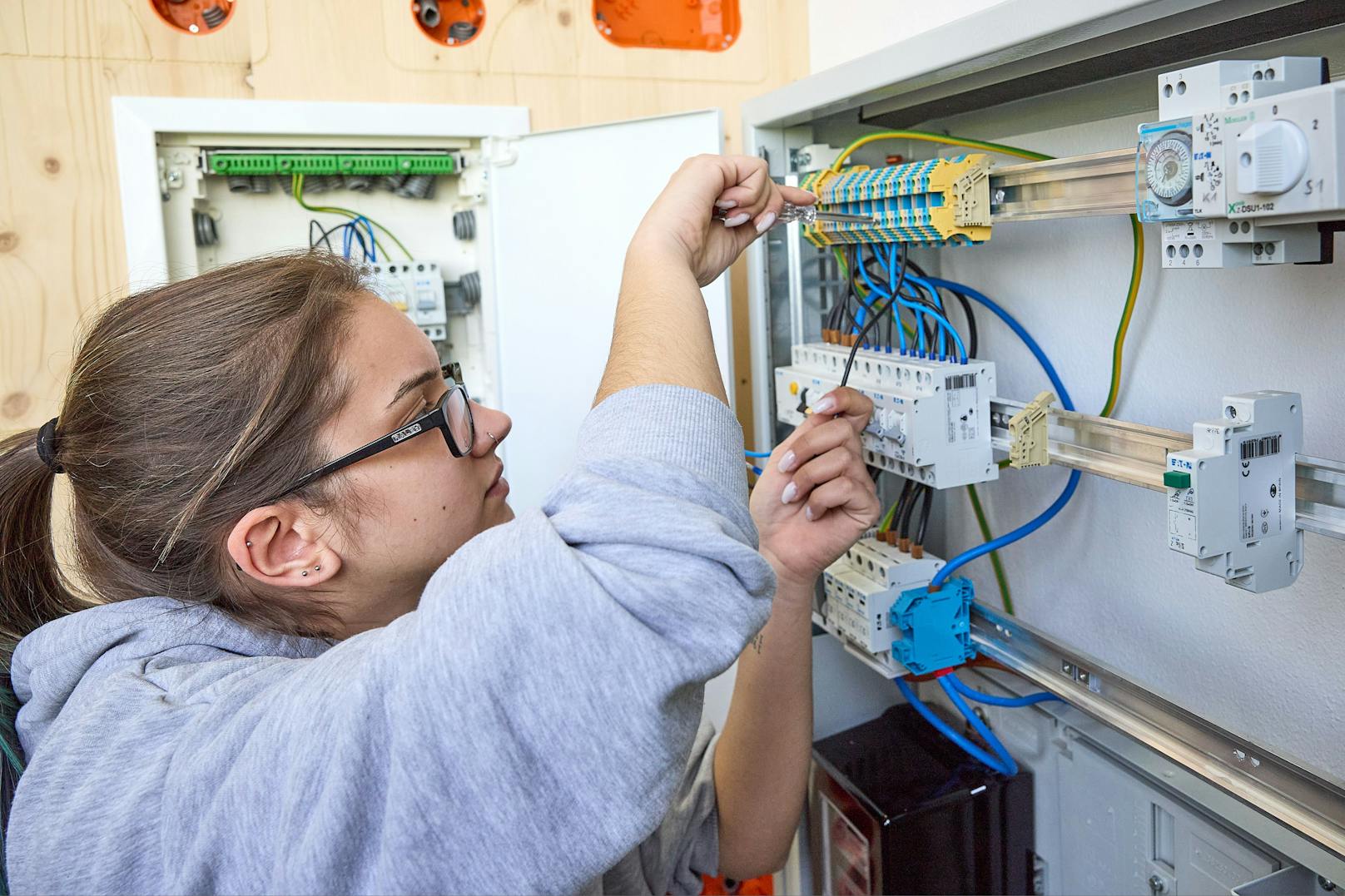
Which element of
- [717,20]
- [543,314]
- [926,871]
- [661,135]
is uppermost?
[717,20]

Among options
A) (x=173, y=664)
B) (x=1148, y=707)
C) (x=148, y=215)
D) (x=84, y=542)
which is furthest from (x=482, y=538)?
(x=148, y=215)

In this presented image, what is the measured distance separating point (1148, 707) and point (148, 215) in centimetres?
139

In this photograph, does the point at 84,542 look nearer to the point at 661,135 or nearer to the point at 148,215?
the point at 148,215

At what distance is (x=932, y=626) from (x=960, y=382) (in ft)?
1.03

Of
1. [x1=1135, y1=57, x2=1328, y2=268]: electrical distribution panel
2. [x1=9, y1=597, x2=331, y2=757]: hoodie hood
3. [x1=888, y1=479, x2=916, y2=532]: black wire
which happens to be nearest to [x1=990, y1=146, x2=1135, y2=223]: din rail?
[x1=1135, y1=57, x2=1328, y2=268]: electrical distribution panel

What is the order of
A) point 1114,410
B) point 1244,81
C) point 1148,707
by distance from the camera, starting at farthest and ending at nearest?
1. point 1114,410
2. point 1148,707
3. point 1244,81

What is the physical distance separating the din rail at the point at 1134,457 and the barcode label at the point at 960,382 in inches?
1.4

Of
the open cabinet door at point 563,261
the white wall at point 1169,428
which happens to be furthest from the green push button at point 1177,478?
the open cabinet door at point 563,261

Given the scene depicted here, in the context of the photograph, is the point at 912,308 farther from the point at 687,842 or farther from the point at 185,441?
the point at 185,441

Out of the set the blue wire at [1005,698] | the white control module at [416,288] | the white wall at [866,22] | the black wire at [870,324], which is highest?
the white wall at [866,22]

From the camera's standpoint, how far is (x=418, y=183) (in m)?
1.55

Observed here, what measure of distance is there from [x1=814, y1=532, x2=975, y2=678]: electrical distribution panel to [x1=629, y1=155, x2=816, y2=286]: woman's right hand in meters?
0.50

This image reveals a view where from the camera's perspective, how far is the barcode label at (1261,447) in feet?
2.53

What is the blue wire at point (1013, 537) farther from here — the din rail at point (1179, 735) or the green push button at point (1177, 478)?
the green push button at point (1177, 478)
